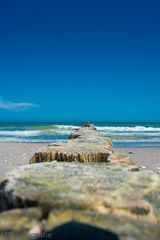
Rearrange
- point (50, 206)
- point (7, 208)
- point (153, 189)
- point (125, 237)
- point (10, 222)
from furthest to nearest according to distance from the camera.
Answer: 1. point (153, 189)
2. point (7, 208)
3. point (50, 206)
4. point (10, 222)
5. point (125, 237)

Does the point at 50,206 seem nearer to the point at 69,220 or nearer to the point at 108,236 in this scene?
the point at 69,220

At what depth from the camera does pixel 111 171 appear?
253cm

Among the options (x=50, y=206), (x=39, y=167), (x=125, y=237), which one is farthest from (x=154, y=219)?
(x=39, y=167)

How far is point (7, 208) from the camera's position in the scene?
1945 mm

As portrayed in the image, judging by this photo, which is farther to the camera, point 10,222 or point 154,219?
point 154,219

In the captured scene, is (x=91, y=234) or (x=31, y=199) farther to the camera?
(x=31, y=199)

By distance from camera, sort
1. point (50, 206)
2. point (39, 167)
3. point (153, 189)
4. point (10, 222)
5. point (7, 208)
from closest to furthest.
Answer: point (10, 222) < point (50, 206) < point (7, 208) < point (153, 189) < point (39, 167)

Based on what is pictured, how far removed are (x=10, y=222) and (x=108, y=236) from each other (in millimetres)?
439

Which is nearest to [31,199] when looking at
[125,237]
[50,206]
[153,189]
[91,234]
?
[50,206]

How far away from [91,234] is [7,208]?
21.6 inches

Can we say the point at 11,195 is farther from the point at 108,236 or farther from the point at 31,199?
the point at 108,236

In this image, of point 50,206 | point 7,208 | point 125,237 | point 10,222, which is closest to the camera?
point 125,237

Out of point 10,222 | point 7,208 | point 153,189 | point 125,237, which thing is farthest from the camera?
point 153,189

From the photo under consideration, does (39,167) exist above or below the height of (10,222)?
above
